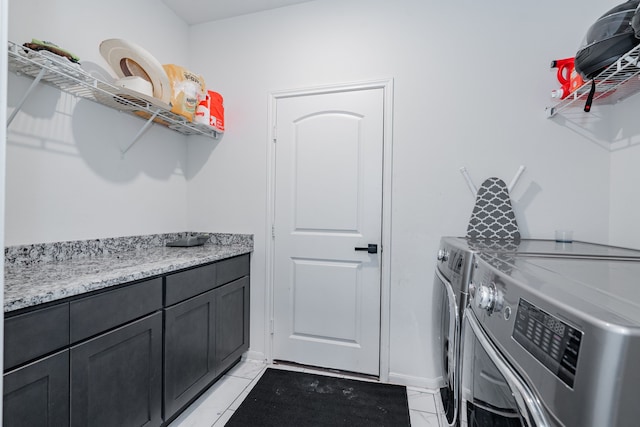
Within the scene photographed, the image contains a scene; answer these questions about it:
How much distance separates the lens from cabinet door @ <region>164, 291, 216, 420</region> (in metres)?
1.51

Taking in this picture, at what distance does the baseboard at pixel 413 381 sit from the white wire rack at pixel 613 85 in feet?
5.88

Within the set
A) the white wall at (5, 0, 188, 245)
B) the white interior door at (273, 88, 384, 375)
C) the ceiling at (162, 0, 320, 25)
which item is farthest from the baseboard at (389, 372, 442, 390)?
the ceiling at (162, 0, 320, 25)

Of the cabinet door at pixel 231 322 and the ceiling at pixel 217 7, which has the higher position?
the ceiling at pixel 217 7

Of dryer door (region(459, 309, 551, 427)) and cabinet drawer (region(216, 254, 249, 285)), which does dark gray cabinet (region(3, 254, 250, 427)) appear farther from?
dryer door (region(459, 309, 551, 427))

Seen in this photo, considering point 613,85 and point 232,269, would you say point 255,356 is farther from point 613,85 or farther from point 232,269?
point 613,85

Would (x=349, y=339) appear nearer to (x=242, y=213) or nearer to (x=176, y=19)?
(x=242, y=213)

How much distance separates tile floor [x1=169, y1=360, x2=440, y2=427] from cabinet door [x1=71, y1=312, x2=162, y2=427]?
0.91 ft

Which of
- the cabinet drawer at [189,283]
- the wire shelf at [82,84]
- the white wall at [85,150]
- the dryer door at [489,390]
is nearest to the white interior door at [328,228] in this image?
the cabinet drawer at [189,283]

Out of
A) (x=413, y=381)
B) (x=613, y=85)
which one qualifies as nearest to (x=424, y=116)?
(x=613, y=85)

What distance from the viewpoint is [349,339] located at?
6.97ft

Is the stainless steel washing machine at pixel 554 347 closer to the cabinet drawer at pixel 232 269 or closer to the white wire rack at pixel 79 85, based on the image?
the cabinet drawer at pixel 232 269

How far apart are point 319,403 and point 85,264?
148cm

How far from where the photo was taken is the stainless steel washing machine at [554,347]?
34 centimetres

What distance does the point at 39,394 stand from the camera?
96 cm
